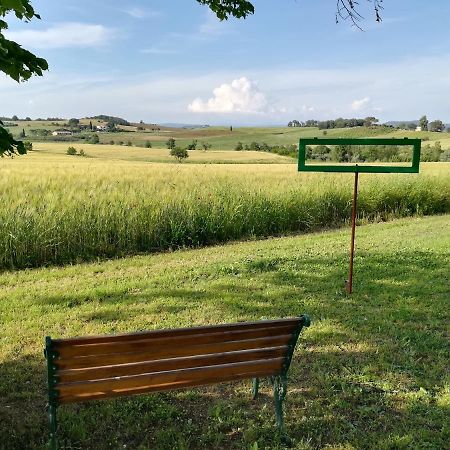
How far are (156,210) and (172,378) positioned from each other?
23.9 ft

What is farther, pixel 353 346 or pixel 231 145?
pixel 231 145

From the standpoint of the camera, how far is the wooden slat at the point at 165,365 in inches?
105

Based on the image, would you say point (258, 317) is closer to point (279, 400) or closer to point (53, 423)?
point (279, 400)

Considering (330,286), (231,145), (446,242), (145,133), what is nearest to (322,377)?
(330,286)

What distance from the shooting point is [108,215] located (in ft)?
30.7

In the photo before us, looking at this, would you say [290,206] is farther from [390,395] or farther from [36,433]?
[36,433]

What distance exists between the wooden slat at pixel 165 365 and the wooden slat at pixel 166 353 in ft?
0.11

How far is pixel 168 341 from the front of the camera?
276 centimetres

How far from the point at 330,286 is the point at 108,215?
4740mm

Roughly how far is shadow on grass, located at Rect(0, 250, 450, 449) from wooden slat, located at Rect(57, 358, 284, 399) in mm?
449

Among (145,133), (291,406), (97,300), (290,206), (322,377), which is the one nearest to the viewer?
(291,406)

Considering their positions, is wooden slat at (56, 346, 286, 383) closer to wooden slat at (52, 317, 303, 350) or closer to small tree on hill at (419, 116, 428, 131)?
wooden slat at (52, 317, 303, 350)

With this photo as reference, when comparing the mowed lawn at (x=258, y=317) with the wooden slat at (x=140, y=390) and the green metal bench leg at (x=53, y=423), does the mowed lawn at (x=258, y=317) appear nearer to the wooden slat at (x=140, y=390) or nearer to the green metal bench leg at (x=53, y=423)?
the green metal bench leg at (x=53, y=423)

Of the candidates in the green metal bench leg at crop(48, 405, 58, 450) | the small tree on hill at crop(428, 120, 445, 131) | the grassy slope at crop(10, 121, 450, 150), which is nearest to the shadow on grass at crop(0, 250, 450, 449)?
the green metal bench leg at crop(48, 405, 58, 450)
